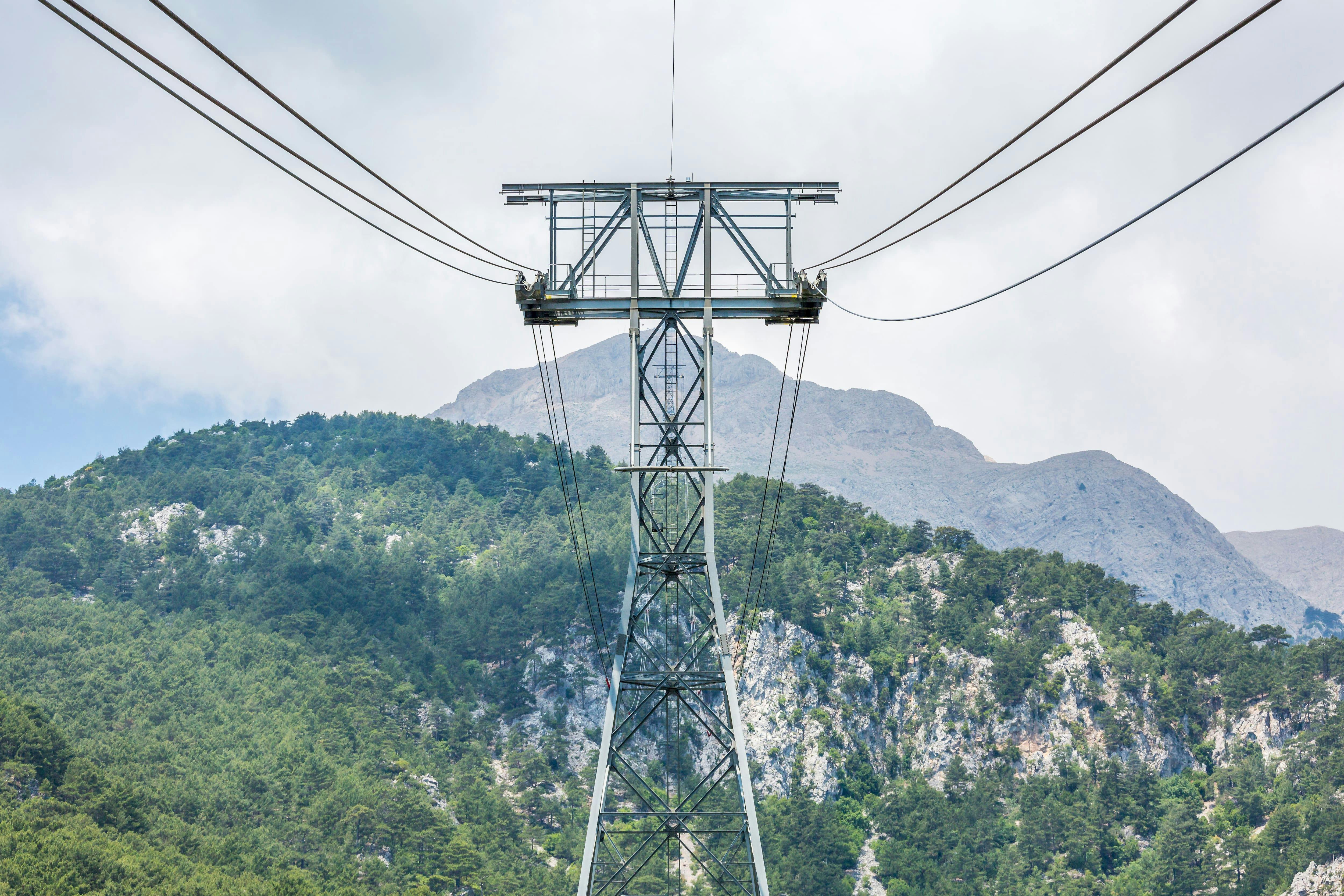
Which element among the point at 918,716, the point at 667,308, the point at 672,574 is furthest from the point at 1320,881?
the point at 667,308

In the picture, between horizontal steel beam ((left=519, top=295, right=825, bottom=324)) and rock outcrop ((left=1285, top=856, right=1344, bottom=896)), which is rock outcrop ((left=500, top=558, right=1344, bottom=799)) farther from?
horizontal steel beam ((left=519, top=295, right=825, bottom=324))

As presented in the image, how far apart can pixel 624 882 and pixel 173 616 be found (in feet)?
407

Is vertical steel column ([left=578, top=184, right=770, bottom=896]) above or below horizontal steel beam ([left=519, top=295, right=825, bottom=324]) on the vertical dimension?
below

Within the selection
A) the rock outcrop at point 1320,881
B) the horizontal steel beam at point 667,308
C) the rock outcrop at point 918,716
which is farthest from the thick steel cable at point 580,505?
the rock outcrop at point 1320,881

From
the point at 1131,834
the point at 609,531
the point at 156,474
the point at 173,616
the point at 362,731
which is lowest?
the point at 1131,834

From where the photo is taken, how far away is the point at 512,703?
130 meters

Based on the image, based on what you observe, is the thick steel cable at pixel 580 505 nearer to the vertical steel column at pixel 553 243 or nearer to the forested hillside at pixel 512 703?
the vertical steel column at pixel 553 243

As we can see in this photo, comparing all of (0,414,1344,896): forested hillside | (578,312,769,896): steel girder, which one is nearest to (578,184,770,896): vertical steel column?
(578,312,769,896): steel girder

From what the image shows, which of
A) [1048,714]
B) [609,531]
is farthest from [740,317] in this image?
[609,531]

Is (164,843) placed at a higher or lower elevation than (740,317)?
lower

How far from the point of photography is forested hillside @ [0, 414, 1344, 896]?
283 feet

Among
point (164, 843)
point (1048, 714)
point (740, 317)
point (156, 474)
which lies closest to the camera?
point (740, 317)

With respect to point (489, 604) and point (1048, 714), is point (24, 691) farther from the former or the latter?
point (1048, 714)

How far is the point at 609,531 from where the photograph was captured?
154 metres
